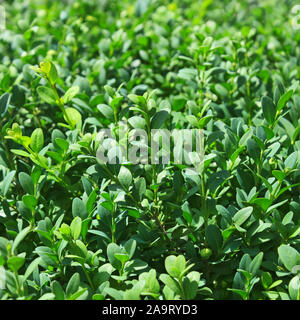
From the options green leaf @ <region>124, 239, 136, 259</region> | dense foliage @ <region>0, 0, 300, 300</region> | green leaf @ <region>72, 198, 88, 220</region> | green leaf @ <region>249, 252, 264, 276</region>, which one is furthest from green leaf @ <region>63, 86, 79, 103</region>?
green leaf @ <region>249, 252, 264, 276</region>

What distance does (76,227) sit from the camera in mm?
1286

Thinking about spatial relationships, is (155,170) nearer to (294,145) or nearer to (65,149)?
(65,149)

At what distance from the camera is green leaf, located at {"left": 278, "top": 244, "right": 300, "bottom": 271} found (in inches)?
49.6

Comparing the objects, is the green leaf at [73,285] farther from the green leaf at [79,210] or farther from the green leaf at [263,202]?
the green leaf at [263,202]

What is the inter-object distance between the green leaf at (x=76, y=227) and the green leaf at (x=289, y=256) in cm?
57

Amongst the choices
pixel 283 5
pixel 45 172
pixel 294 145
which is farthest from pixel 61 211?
pixel 283 5

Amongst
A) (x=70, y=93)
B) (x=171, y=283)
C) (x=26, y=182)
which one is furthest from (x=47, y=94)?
(x=171, y=283)

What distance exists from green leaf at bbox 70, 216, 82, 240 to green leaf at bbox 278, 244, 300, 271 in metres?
0.57

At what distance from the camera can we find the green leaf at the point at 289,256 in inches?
49.6

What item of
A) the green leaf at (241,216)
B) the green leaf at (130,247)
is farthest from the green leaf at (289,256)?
the green leaf at (130,247)

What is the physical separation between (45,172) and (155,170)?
0.41 metres

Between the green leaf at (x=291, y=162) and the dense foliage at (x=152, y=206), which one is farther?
the green leaf at (x=291, y=162)

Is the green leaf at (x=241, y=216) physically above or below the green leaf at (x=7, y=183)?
below

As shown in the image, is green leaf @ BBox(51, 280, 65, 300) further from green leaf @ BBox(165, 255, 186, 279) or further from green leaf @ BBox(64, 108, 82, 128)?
green leaf @ BBox(64, 108, 82, 128)
